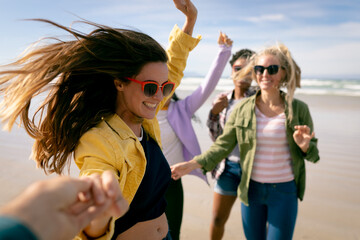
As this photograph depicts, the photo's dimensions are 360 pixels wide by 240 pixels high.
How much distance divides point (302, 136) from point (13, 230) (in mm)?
2346

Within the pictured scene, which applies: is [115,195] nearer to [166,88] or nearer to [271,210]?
[166,88]

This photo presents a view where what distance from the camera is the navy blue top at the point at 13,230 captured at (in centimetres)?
49

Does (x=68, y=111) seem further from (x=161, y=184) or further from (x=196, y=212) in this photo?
(x=196, y=212)

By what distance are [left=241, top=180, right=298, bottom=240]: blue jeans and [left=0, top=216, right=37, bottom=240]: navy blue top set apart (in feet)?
7.45

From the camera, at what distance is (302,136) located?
242 centimetres

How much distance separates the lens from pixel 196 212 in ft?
13.7

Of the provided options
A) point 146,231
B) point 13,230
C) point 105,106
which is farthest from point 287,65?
point 13,230

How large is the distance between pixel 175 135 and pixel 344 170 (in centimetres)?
404

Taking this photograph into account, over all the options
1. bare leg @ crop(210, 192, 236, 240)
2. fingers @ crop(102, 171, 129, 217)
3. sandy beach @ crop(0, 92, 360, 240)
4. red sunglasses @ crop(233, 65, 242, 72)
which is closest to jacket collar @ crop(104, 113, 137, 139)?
fingers @ crop(102, 171, 129, 217)

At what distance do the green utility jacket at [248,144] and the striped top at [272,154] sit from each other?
1.7 inches

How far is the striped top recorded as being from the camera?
8.25 feet

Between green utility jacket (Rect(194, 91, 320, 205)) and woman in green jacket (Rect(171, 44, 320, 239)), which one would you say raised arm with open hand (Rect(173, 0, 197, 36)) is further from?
green utility jacket (Rect(194, 91, 320, 205))

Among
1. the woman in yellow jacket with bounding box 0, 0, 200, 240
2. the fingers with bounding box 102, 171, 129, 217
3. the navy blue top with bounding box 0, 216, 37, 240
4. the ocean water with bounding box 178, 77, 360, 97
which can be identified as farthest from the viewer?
the ocean water with bounding box 178, 77, 360, 97

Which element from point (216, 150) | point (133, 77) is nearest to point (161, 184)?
point (133, 77)
